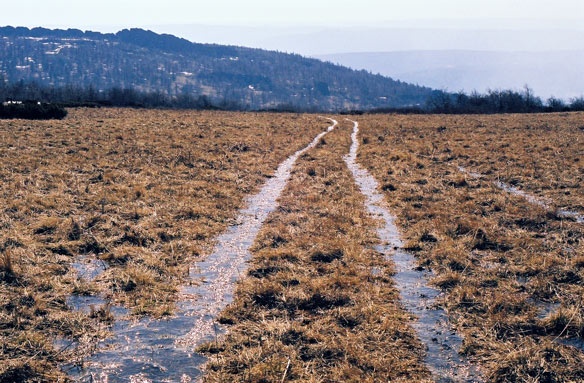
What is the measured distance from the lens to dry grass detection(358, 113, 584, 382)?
755 cm

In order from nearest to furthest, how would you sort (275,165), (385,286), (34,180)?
(385,286)
(34,180)
(275,165)

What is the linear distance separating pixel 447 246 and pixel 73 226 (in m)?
11.5

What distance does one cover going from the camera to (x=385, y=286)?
10227 millimetres

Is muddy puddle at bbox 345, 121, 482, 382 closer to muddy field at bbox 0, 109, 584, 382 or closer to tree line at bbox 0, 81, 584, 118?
muddy field at bbox 0, 109, 584, 382

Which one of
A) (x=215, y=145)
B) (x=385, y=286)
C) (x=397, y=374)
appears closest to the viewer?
(x=397, y=374)

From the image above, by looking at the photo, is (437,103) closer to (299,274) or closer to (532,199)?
(532,199)

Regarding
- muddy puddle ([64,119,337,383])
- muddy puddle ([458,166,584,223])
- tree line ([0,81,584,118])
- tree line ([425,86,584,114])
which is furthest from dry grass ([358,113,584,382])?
tree line ([425,86,584,114])

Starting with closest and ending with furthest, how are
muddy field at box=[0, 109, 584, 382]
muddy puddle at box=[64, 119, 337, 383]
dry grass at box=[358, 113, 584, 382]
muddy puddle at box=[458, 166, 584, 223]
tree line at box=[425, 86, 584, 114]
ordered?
muddy puddle at box=[64, 119, 337, 383] → muddy field at box=[0, 109, 584, 382] → dry grass at box=[358, 113, 584, 382] → muddy puddle at box=[458, 166, 584, 223] → tree line at box=[425, 86, 584, 114]

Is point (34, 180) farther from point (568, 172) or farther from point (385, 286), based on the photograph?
point (568, 172)

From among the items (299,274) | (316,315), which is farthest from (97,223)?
(316,315)

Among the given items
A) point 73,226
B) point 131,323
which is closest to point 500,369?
point 131,323

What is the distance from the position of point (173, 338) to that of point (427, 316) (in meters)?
5.14

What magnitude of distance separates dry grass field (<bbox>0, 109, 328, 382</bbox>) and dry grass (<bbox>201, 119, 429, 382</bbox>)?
198 cm

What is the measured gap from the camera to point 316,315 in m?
8.84
